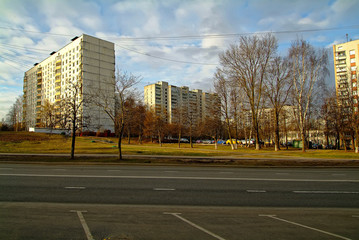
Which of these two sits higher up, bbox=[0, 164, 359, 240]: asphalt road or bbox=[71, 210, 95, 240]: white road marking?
bbox=[71, 210, 95, 240]: white road marking

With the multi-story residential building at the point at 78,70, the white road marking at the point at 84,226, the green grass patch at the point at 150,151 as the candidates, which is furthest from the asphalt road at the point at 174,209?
the multi-story residential building at the point at 78,70

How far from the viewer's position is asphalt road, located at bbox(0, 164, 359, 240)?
477 cm

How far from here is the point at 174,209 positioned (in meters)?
6.54

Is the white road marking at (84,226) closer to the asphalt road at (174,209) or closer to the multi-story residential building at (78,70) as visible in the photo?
the asphalt road at (174,209)

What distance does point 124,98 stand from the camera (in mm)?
21578

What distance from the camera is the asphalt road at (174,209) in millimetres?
4766

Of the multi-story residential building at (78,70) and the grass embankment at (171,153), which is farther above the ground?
the multi-story residential building at (78,70)

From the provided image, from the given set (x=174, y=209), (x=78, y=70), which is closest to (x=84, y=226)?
(x=174, y=209)

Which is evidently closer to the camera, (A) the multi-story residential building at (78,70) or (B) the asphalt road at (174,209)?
(B) the asphalt road at (174,209)

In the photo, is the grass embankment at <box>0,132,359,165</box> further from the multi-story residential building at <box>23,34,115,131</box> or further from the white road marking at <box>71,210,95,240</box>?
the multi-story residential building at <box>23,34,115,131</box>

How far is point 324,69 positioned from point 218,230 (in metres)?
40.2

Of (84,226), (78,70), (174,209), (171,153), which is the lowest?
(171,153)

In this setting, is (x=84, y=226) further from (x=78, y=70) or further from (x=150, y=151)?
(x=78, y=70)

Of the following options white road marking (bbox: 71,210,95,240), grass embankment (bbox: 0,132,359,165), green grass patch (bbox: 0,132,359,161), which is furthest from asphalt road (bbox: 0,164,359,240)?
green grass patch (bbox: 0,132,359,161)
